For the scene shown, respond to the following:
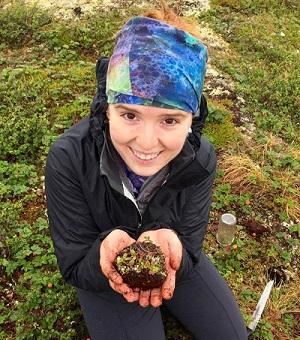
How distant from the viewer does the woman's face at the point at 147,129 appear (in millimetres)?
3006

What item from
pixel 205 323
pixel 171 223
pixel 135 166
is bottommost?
pixel 205 323

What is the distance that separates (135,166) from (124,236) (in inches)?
19.9

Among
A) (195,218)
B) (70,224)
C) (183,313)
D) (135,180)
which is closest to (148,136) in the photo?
(135,180)

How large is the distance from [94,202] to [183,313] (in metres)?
1.28

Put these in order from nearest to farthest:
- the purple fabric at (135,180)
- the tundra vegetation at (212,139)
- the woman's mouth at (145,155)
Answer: the woman's mouth at (145,155) < the purple fabric at (135,180) < the tundra vegetation at (212,139)

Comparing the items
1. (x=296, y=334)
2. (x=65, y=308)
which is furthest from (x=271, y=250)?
(x=65, y=308)

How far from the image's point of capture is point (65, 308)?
4391 mm

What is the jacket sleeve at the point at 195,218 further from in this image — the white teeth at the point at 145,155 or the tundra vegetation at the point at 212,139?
the tundra vegetation at the point at 212,139

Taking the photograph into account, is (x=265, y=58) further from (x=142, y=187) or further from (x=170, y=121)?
(x=170, y=121)

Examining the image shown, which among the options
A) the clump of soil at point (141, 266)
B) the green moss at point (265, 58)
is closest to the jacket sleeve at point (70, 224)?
the clump of soil at point (141, 266)

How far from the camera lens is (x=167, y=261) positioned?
3.46 meters

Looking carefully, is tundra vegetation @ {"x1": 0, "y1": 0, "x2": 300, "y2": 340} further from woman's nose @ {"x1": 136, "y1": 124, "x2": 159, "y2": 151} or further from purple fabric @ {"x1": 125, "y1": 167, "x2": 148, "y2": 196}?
woman's nose @ {"x1": 136, "y1": 124, "x2": 159, "y2": 151}

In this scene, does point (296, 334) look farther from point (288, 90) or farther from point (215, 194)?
point (288, 90)

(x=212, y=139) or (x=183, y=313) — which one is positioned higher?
(x=183, y=313)
